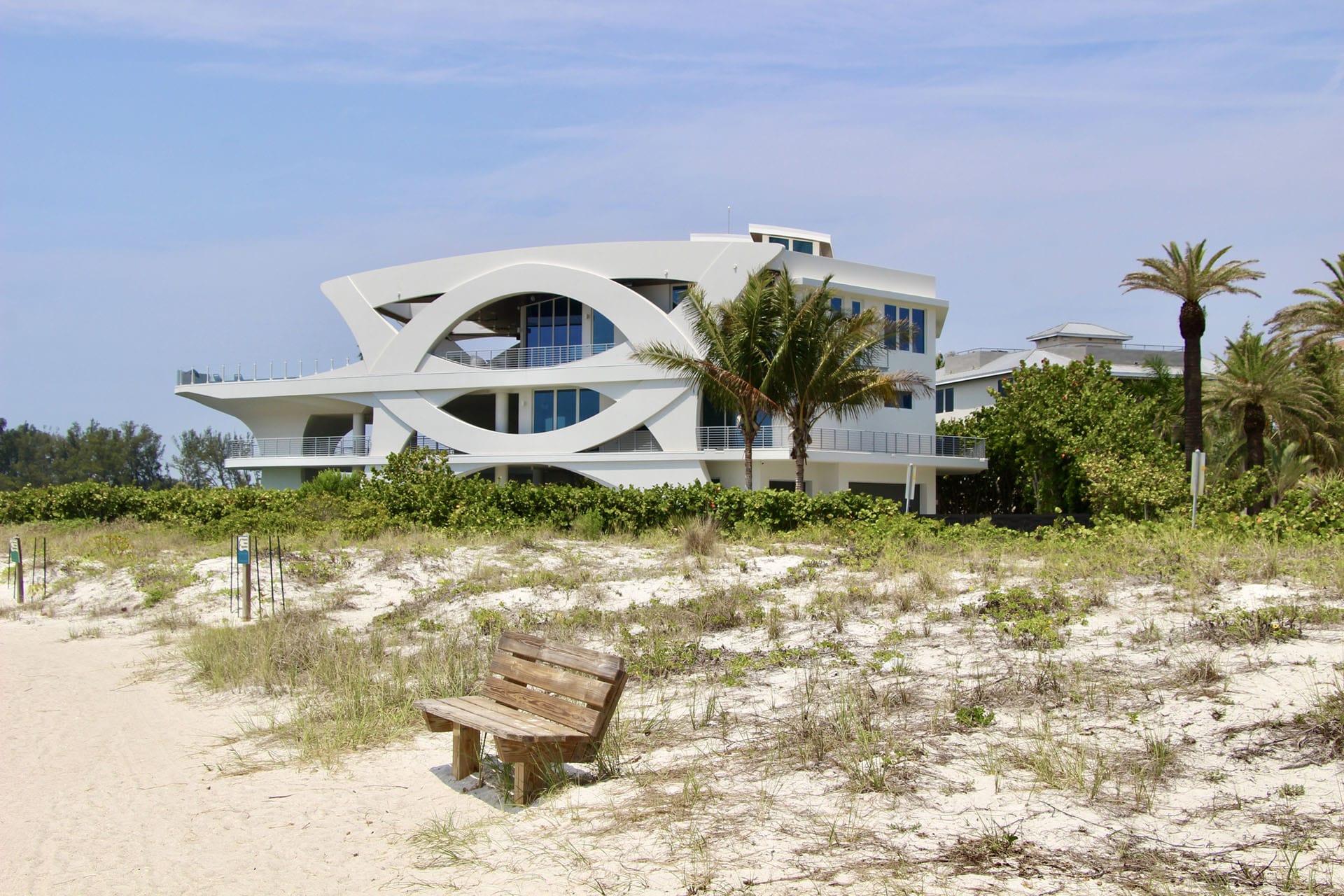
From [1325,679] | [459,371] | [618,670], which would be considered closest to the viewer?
[618,670]

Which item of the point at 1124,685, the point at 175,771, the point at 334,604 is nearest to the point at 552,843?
the point at 175,771

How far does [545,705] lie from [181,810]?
232 cm

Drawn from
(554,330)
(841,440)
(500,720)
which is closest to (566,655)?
(500,720)

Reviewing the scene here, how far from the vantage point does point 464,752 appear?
6734mm

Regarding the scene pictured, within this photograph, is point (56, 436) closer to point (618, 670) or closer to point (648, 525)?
point (648, 525)

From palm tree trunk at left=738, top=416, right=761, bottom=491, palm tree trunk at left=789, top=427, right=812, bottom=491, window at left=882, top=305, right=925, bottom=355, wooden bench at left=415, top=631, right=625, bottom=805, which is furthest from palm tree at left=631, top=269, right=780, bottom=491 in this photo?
wooden bench at left=415, top=631, right=625, bottom=805

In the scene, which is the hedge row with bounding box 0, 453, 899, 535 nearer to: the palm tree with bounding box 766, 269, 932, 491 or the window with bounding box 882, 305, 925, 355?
the palm tree with bounding box 766, 269, 932, 491

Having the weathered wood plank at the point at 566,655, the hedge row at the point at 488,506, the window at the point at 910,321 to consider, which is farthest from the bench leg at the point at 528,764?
the window at the point at 910,321

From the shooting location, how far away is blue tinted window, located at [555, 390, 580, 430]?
133 feet

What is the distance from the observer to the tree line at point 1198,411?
33781 millimetres

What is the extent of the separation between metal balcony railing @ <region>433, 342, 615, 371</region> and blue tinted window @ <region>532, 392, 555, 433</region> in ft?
4.05

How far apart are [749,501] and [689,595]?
39.4 feet

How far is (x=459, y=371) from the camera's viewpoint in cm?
4141

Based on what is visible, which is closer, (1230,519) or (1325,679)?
(1325,679)
